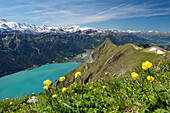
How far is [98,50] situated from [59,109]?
180850 millimetres

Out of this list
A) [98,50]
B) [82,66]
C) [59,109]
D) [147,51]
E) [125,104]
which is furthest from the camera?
[98,50]

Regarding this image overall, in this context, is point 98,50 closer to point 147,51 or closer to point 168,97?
point 147,51

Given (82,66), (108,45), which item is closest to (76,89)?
(82,66)

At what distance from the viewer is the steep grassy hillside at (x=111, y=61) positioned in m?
90.2

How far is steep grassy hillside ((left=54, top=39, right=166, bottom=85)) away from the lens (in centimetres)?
9016

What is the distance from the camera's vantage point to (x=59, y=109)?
Answer: 3.76 metres

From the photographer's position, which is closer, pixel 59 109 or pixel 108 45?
pixel 59 109

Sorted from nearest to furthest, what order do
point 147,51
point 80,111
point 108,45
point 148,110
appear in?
point 148,110 < point 80,111 < point 147,51 < point 108,45

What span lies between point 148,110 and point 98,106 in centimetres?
162

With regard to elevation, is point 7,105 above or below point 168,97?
below

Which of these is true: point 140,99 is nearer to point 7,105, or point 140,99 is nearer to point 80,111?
point 80,111

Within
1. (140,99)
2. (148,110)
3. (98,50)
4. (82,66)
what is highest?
(148,110)

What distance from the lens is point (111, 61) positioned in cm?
11762

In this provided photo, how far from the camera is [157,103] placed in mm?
2869
